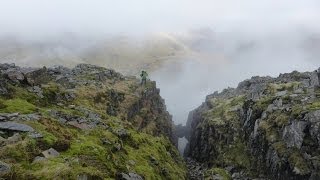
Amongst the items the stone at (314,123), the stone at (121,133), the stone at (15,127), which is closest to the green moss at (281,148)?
the stone at (314,123)

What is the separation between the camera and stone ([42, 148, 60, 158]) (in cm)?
4506

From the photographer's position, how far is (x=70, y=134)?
5897 centimetres

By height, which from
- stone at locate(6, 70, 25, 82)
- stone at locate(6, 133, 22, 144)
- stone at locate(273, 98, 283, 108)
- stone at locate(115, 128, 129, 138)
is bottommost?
stone at locate(6, 133, 22, 144)

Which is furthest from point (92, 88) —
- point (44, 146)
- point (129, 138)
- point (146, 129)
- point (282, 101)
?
point (44, 146)

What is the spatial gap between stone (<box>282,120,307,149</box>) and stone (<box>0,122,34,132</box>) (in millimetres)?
124822

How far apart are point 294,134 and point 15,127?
129985 millimetres

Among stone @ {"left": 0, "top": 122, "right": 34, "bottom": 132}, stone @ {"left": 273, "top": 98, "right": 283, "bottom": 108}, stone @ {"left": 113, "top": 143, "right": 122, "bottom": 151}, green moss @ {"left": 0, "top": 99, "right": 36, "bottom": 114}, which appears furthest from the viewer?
stone @ {"left": 273, "top": 98, "right": 283, "bottom": 108}

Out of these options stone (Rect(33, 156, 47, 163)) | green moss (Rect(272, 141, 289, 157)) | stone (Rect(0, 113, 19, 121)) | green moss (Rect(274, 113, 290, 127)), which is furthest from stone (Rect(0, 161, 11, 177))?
green moss (Rect(274, 113, 290, 127))

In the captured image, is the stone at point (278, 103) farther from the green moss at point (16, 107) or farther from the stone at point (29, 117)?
the stone at point (29, 117)

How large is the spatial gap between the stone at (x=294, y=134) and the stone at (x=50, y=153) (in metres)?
127

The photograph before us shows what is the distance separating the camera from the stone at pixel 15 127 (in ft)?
166

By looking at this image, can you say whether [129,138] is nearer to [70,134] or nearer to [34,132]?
[70,134]

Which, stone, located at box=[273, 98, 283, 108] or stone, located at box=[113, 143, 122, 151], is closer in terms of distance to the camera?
stone, located at box=[113, 143, 122, 151]

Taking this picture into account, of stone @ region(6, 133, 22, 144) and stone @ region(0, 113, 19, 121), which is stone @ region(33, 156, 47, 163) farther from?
stone @ region(0, 113, 19, 121)
